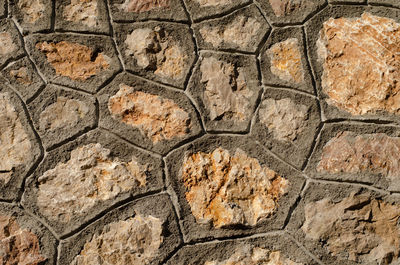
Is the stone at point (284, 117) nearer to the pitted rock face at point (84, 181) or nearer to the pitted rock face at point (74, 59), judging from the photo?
the pitted rock face at point (84, 181)

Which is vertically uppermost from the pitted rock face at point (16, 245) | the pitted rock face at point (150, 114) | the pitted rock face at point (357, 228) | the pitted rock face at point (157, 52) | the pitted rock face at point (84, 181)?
the pitted rock face at point (157, 52)

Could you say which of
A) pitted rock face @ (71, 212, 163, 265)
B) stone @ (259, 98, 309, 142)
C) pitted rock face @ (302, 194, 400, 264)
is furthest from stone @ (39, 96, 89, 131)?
pitted rock face @ (302, 194, 400, 264)

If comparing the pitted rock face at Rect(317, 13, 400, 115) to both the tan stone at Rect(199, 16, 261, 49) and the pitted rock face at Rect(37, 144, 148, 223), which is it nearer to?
the tan stone at Rect(199, 16, 261, 49)

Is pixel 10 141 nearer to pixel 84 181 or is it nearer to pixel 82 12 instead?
pixel 84 181

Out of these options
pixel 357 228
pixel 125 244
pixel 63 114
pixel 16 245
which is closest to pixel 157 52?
pixel 63 114

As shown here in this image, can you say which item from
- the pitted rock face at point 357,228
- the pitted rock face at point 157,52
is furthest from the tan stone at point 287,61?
the pitted rock face at point 357,228

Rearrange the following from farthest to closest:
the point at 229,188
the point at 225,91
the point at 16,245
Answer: the point at 225,91 → the point at 229,188 → the point at 16,245
